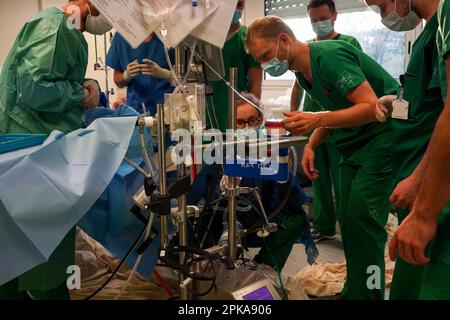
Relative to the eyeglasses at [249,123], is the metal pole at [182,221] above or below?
below

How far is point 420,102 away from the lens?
46.4 inches

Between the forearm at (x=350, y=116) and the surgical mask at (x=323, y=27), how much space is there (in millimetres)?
1226

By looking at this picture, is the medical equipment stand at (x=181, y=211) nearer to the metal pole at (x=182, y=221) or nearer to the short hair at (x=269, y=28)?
the metal pole at (x=182, y=221)

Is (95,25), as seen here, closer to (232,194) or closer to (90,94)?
(90,94)

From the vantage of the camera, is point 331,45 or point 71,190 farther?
point 331,45

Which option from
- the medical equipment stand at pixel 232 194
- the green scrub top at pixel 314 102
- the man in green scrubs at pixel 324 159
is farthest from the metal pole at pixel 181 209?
the green scrub top at pixel 314 102

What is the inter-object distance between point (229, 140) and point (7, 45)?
3928 millimetres

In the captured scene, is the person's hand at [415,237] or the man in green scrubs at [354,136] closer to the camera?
the person's hand at [415,237]

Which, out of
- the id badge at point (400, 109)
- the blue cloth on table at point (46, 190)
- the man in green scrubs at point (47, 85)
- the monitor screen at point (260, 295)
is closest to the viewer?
the blue cloth on table at point (46, 190)

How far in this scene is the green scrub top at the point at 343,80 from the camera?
1.57m

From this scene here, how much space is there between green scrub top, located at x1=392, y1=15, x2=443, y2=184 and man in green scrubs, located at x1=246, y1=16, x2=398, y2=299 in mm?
325
